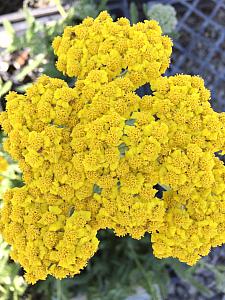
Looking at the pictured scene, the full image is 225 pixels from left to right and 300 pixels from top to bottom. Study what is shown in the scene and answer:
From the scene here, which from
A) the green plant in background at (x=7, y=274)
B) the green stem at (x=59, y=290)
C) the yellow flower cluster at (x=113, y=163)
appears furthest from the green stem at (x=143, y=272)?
the yellow flower cluster at (x=113, y=163)

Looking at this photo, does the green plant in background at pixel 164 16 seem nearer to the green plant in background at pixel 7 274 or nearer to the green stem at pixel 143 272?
the green stem at pixel 143 272

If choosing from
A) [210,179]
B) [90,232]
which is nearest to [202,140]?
[210,179]

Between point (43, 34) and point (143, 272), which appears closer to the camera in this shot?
point (143, 272)

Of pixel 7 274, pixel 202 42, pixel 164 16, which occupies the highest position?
pixel 164 16

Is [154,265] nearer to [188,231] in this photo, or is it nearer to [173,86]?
[188,231]

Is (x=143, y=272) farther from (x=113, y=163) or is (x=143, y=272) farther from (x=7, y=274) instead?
(x=113, y=163)

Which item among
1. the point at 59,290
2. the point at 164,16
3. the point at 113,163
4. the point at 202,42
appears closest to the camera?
the point at 113,163

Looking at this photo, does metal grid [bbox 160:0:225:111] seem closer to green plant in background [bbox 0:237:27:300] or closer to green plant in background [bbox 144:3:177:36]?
green plant in background [bbox 144:3:177:36]

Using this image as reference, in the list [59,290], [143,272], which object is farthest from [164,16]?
[59,290]
